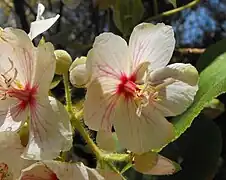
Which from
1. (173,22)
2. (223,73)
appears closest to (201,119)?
(223,73)

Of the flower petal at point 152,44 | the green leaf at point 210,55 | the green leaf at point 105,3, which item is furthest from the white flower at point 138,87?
the green leaf at point 105,3

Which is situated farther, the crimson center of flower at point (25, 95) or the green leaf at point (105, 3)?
the green leaf at point (105, 3)

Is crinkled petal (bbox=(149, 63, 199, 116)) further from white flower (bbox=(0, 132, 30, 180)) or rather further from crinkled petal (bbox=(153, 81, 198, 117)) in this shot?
white flower (bbox=(0, 132, 30, 180))

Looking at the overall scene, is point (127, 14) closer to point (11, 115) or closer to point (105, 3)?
point (105, 3)

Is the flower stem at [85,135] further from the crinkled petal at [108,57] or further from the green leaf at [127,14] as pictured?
the green leaf at [127,14]

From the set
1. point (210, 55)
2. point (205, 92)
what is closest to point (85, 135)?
point (205, 92)

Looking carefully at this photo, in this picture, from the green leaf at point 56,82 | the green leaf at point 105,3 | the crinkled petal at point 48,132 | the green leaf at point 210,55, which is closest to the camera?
the crinkled petal at point 48,132
